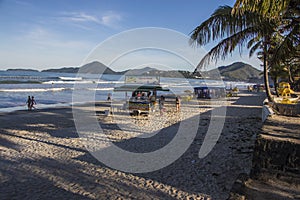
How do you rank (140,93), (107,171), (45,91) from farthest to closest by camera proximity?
(45,91) < (140,93) < (107,171)

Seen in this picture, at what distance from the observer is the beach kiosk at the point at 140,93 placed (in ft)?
40.3

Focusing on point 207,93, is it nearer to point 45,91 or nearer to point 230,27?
point 45,91

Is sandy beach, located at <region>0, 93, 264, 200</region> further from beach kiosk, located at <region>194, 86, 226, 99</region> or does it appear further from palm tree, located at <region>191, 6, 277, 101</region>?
beach kiosk, located at <region>194, 86, 226, 99</region>

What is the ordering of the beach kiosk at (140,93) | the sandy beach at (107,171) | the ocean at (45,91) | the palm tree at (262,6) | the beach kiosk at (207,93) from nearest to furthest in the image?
the sandy beach at (107,171)
the palm tree at (262,6)
the beach kiosk at (140,93)
the ocean at (45,91)
the beach kiosk at (207,93)

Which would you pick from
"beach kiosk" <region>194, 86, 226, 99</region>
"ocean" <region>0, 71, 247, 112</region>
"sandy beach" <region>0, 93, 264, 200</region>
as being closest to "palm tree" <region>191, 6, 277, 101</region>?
"sandy beach" <region>0, 93, 264, 200</region>

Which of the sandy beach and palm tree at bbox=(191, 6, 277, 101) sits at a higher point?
palm tree at bbox=(191, 6, 277, 101)

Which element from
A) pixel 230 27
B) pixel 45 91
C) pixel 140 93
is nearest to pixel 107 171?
pixel 230 27

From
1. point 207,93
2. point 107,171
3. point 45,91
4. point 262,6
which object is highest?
point 262,6

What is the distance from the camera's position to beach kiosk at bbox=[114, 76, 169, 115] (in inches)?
484

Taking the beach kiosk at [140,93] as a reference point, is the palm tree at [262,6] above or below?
above

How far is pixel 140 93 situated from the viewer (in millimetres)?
16578

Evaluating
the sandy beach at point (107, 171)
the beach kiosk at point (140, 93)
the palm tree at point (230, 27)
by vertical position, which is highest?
the palm tree at point (230, 27)

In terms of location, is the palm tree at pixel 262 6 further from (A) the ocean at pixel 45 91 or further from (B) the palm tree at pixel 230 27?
(A) the ocean at pixel 45 91

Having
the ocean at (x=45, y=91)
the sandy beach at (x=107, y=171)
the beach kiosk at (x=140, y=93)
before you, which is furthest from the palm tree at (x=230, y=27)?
the ocean at (x=45, y=91)
